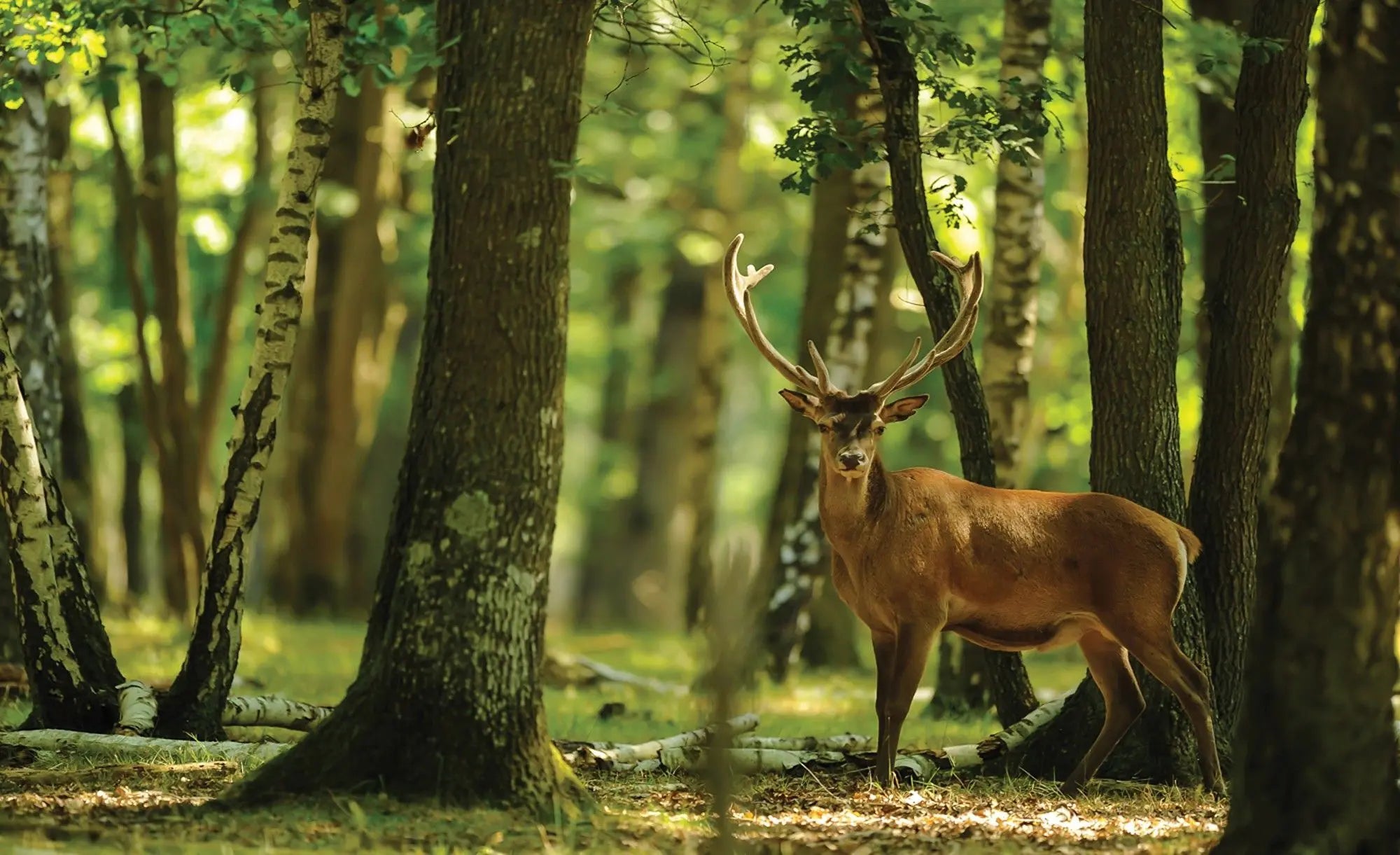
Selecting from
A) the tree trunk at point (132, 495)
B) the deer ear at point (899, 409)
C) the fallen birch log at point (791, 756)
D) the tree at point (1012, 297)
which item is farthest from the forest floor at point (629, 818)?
the tree trunk at point (132, 495)

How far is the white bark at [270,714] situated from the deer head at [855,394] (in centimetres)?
313

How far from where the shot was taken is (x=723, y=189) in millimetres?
21484

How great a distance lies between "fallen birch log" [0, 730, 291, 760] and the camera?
27.3ft

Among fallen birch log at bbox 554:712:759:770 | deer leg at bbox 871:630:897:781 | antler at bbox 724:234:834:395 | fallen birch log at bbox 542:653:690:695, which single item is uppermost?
antler at bbox 724:234:834:395

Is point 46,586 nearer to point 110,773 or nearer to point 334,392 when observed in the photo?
point 110,773

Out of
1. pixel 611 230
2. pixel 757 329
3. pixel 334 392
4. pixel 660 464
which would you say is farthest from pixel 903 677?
pixel 660 464

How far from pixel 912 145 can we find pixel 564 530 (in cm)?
4722

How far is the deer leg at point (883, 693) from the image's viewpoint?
8672 mm

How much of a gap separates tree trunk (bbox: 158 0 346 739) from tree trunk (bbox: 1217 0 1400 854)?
502cm

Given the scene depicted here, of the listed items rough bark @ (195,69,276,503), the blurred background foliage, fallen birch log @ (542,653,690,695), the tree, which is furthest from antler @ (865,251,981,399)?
rough bark @ (195,69,276,503)

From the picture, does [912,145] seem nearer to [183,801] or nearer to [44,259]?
[183,801]

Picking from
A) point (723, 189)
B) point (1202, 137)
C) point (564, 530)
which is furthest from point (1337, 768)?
point (564, 530)

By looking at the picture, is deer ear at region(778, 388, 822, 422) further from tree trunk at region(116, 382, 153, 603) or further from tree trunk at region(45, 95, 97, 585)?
tree trunk at region(116, 382, 153, 603)

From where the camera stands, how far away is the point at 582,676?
45.9 feet
